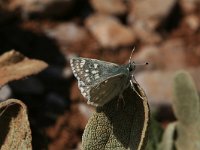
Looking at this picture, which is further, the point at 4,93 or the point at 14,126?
the point at 4,93

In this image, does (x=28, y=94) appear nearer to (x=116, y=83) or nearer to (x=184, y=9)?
(x=184, y=9)

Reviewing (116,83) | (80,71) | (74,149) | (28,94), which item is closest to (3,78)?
(80,71)

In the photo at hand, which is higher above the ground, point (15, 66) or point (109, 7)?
point (15, 66)

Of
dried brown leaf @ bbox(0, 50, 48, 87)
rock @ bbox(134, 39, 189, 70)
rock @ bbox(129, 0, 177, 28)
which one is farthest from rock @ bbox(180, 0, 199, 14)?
Result: dried brown leaf @ bbox(0, 50, 48, 87)

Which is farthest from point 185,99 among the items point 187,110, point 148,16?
point 148,16

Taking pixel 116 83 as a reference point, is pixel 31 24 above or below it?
below

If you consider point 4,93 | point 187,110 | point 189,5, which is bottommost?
point 189,5

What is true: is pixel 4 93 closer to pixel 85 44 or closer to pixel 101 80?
pixel 101 80
